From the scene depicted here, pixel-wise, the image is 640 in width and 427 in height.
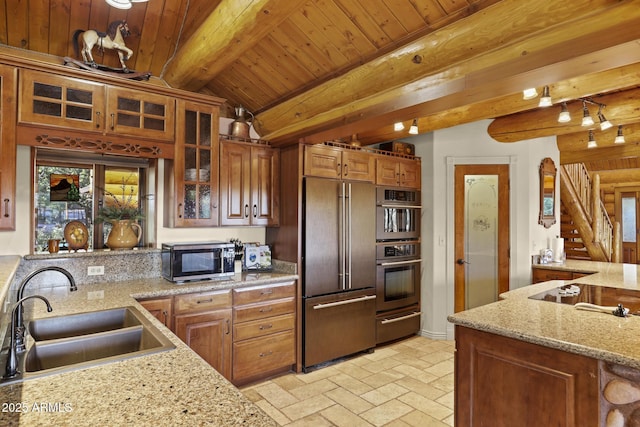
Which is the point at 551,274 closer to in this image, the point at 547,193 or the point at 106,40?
the point at 547,193

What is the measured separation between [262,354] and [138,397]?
89.4 inches

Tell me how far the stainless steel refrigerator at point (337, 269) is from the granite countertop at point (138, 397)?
6.97 feet

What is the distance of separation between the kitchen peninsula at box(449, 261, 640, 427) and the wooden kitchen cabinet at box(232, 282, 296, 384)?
1.76 m

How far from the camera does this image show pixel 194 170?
127 inches

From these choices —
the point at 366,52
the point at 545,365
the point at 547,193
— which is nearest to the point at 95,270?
the point at 366,52

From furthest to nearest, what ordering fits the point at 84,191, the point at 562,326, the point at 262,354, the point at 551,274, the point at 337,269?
1. the point at 551,274
2. the point at 337,269
3. the point at 262,354
4. the point at 84,191
5. the point at 562,326

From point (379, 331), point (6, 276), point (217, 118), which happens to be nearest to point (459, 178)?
point (379, 331)

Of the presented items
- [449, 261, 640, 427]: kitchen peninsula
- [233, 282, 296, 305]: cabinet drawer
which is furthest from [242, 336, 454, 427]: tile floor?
[449, 261, 640, 427]: kitchen peninsula

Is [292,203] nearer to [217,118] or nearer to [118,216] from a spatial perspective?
[217,118]

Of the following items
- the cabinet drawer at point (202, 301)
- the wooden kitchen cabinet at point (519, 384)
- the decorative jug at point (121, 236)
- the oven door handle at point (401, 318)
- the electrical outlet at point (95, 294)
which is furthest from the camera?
the oven door handle at point (401, 318)

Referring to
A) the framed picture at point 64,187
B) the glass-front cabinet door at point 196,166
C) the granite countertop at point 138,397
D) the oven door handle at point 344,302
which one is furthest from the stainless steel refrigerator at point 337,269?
the granite countertop at point 138,397

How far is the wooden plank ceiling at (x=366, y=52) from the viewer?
1.74 meters

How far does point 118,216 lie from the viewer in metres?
3.17

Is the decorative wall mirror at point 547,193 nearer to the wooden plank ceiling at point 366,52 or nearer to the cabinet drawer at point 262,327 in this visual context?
the wooden plank ceiling at point 366,52
